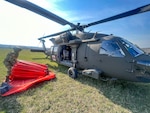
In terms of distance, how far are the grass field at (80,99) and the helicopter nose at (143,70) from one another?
78 centimetres

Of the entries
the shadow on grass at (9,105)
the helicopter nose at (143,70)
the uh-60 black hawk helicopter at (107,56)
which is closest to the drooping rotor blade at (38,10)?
the uh-60 black hawk helicopter at (107,56)

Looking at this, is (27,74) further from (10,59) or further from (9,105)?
(9,105)

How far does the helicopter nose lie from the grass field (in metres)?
0.78

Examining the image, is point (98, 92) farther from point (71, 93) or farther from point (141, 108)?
point (141, 108)

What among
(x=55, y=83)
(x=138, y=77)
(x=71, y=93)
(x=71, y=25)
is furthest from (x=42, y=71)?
(x=138, y=77)

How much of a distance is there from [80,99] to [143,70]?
7.45ft

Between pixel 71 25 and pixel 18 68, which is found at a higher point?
pixel 71 25

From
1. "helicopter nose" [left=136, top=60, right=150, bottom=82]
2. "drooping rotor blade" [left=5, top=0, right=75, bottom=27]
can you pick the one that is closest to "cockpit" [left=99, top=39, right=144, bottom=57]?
"helicopter nose" [left=136, top=60, right=150, bottom=82]

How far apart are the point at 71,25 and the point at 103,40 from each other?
→ 2696mm

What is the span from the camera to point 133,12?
5055 millimetres

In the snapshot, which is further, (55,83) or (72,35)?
(72,35)

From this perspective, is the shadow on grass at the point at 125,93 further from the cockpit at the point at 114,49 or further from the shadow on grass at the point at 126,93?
the cockpit at the point at 114,49

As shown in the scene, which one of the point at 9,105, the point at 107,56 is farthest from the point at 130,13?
the point at 9,105

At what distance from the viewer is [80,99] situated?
4.58 metres
